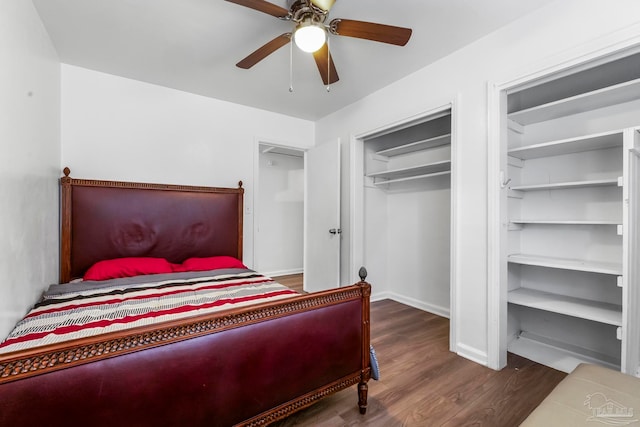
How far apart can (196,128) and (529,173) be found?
3.37m

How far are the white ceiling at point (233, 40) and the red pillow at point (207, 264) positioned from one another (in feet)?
5.93

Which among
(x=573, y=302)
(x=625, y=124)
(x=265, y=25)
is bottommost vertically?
(x=573, y=302)

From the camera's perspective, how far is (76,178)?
2.65 metres

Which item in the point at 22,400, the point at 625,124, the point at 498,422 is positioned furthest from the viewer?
the point at 625,124

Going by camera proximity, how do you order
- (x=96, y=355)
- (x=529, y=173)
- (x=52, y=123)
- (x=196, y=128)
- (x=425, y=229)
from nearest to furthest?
(x=96, y=355) → (x=52, y=123) → (x=529, y=173) → (x=196, y=128) → (x=425, y=229)

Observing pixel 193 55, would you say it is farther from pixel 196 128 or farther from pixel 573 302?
pixel 573 302

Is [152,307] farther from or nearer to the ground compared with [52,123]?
nearer to the ground

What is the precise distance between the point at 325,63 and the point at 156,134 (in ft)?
6.60

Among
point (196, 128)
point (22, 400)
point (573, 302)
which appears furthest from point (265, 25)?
point (573, 302)

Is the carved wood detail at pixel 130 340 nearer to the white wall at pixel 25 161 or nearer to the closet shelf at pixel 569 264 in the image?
the white wall at pixel 25 161

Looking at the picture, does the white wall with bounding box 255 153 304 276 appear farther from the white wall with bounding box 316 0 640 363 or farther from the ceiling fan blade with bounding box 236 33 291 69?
the ceiling fan blade with bounding box 236 33 291 69

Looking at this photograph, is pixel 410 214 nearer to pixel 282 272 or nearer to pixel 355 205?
pixel 355 205

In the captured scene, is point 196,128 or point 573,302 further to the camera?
point 196,128

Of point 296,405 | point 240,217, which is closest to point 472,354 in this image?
point 296,405
